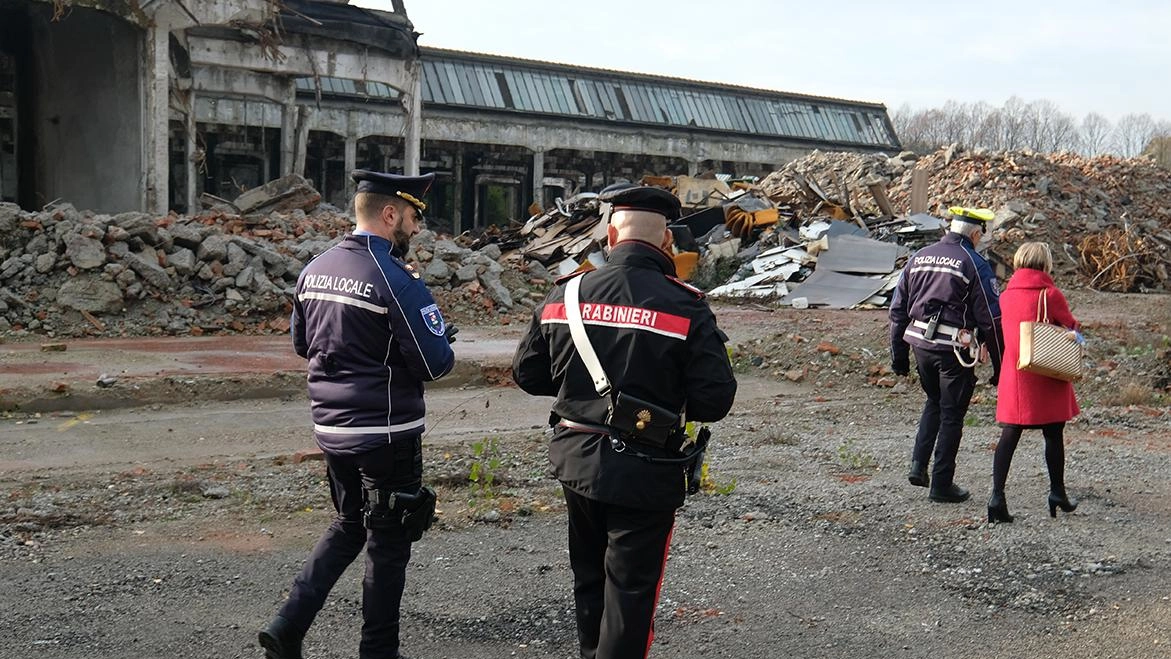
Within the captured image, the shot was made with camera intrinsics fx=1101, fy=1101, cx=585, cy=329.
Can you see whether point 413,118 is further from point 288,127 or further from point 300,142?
point 300,142

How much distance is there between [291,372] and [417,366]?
803 cm

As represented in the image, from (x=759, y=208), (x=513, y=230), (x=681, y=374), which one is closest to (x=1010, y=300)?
(x=681, y=374)

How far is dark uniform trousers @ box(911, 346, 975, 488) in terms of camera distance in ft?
23.4

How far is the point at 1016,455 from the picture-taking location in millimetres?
8930

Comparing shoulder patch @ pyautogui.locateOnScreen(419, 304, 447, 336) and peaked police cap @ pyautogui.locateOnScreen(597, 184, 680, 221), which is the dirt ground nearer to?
shoulder patch @ pyautogui.locateOnScreen(419, 304, 447, 336)

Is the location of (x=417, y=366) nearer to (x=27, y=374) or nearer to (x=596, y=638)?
(x=596, y=638)

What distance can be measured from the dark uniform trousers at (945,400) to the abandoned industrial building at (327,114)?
15.3m

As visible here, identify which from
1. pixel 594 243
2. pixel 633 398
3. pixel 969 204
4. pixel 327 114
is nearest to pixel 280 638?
pixel 633 398

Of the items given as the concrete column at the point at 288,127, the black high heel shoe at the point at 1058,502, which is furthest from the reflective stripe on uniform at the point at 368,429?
the concrete column at the point at 288,127

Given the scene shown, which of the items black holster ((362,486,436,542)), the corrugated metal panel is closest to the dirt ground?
black holster ((362,486,436,542))

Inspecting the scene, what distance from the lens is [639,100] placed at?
43.2m

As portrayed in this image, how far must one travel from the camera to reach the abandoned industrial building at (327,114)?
64.6 feet

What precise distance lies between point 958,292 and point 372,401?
4.38 m

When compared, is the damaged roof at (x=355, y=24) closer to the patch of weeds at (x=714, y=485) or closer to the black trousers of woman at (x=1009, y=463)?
the patch of weeds at (x=714, y=485)
